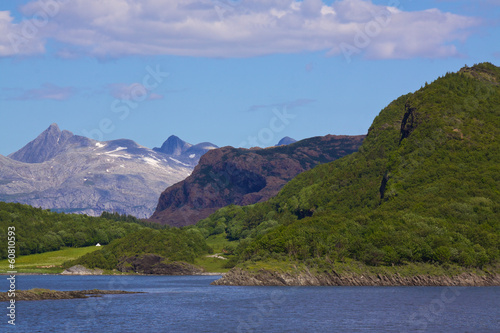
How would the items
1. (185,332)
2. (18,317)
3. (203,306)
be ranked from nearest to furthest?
1. (185,332)
2. (18,317)
3. (203,306)

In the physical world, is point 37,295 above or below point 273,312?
below

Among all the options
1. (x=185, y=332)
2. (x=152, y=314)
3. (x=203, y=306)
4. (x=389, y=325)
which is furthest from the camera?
(x=203, y=306)

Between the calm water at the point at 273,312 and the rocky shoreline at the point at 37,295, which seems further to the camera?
the rocky shoreline at the point at 37,295

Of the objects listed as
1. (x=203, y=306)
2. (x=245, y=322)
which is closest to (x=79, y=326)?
(x=245, y=322)

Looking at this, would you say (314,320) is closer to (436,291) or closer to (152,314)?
(152,314)

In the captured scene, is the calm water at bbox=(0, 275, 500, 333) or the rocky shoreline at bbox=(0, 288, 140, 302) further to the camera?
the rocky shoreline at bbox=(0, 288, 140, 302)

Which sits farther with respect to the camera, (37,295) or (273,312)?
(37,295)

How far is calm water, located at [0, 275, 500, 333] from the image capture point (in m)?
116

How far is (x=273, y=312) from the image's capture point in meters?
138

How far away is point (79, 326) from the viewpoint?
11600 cm

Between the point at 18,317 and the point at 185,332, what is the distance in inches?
1409

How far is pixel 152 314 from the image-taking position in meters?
136

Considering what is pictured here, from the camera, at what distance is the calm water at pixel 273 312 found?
116312mm

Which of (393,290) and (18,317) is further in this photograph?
(393,290)
